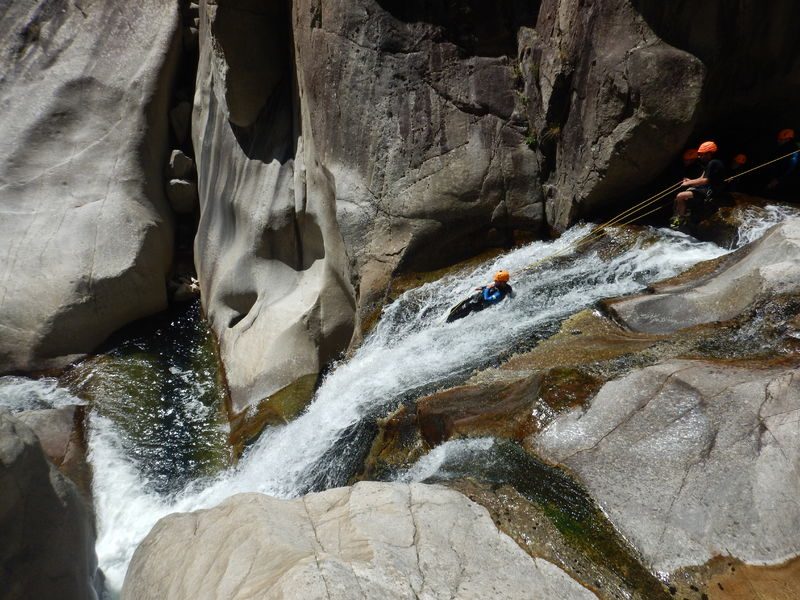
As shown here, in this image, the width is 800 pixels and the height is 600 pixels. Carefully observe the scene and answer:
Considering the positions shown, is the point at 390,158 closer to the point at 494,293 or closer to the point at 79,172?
the point at 494,293

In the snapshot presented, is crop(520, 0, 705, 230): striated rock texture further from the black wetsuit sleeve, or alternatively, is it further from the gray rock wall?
the gray rock wall

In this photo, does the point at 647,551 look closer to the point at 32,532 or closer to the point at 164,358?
the point at 32,532

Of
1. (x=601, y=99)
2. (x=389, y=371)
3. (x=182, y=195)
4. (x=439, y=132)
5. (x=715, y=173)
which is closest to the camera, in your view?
(x=389, y=371)

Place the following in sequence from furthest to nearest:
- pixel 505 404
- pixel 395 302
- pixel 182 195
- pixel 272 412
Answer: pixel 182 195, pixel 395 302, pixel 272 412, pixel 505 404

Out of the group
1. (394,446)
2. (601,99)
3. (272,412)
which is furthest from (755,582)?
(601,99)

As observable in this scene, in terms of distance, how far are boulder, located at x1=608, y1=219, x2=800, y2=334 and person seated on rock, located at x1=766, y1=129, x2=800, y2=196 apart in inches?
79.0

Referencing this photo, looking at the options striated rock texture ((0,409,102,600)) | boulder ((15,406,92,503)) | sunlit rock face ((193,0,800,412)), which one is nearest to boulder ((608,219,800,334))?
sunlit rock face ((193,0,800,412))

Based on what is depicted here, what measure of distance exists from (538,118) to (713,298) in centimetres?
→ 398

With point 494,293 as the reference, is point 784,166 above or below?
above

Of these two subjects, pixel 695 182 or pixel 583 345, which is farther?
pixel 695 182

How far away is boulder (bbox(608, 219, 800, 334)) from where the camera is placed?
5.03 metres

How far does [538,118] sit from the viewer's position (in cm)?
823

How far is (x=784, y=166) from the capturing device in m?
7.09

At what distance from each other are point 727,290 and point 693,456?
225 cm
